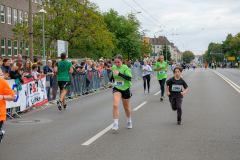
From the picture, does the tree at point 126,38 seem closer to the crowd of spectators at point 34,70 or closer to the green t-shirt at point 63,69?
the crowd of spectators at point 34,70

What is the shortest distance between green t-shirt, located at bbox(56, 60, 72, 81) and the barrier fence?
39.9 inches

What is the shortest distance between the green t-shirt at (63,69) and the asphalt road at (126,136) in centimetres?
117

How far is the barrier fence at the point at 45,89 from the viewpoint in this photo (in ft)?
35.8

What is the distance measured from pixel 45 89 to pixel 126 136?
21.4 ft

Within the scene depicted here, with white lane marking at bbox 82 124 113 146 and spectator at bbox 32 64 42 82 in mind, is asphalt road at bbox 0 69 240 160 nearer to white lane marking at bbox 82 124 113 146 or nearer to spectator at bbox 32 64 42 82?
white lane marking at bbox 82 124 113 146

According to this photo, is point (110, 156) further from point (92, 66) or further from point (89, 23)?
point (89, 23)

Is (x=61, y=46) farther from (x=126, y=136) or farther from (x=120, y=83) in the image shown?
(x=126, y=136)

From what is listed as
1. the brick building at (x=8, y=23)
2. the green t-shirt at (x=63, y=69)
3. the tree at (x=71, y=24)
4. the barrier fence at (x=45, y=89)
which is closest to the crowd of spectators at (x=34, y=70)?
the barrier fence at (x=45, y=89)

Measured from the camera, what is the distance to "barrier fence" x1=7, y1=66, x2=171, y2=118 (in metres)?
10.9

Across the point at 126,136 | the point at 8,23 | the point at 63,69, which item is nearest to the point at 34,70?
the point at 63,69

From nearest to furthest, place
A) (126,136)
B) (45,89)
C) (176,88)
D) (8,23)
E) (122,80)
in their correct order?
Answer: (126,136) → (122,80) → (176,88) → (45,89) → (8,23)

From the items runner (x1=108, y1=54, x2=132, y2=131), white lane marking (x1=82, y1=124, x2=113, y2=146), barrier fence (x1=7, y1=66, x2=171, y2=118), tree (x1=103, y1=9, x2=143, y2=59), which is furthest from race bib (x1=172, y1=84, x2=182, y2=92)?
tree (x1=103, y1=9, x2=143, y2=59)

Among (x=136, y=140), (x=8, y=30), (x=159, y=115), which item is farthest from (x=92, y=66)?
(x=8, y=30)

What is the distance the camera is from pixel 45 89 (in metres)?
13.2
